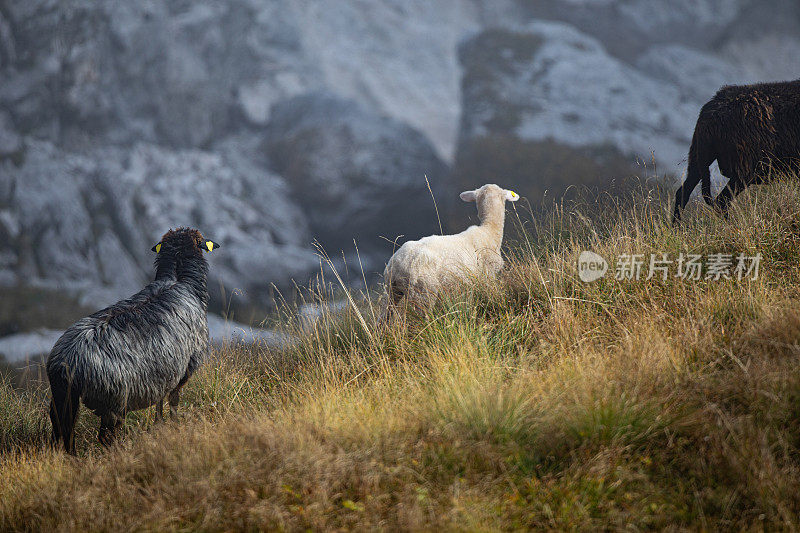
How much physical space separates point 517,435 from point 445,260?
2317 mm

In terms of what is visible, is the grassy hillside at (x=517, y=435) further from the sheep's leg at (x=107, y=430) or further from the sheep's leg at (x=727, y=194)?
the sheep's leg at (x=727, y=194)

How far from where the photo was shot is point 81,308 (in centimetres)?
1689

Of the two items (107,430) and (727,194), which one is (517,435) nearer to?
(107,430)

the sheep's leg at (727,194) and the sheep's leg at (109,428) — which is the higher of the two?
the sheep's leg at (727,194)

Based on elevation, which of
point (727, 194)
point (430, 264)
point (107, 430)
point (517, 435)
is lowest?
point (107, 430)

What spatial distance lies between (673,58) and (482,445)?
29726 millimetres

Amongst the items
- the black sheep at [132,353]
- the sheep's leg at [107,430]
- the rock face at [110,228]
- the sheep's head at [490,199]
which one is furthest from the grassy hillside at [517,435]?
the rock face at [110,228]

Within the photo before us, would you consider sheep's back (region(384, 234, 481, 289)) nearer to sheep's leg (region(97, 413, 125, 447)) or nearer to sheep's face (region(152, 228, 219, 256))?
sheep's face (region(152, 228, 219, 256))

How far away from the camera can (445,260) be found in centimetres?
537

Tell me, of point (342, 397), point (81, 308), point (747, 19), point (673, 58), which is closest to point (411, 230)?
point (81, 308)

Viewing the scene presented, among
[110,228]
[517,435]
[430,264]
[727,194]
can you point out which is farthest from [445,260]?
[110,228]

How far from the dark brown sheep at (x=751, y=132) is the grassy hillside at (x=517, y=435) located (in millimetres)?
1151

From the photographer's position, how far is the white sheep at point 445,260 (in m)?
5.17

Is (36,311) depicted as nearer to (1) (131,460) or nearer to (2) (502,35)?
(1) (131,460)
